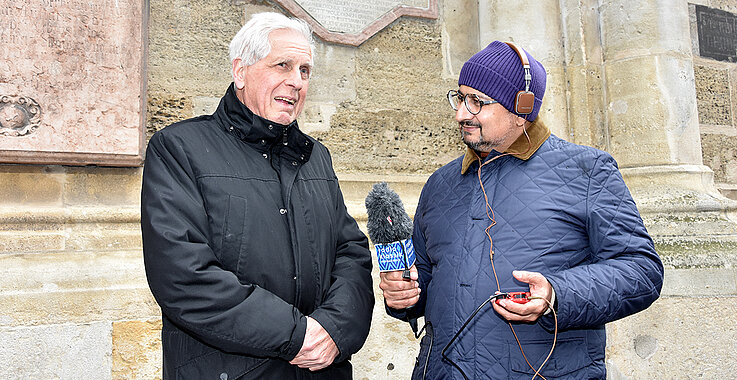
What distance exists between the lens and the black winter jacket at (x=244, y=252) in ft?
4.93

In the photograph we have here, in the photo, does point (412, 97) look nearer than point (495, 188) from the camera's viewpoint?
No

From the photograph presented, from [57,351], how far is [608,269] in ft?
7.55

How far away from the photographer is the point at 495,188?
1.76 m

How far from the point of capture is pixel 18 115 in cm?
266

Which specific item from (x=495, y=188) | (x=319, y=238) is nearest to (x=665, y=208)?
(x=495, y=188)

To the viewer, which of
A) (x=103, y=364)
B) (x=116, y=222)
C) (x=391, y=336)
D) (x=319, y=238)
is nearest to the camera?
(x=319, y=238)

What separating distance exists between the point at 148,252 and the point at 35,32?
1773mm

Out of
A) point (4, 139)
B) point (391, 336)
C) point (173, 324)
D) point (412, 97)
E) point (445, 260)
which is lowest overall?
point (391, 336)

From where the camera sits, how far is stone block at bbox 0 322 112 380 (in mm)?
2463

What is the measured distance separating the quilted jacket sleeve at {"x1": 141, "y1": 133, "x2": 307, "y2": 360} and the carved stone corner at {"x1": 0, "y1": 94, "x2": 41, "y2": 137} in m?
1.48

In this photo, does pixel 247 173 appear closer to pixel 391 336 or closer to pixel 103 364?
pixel 103 364

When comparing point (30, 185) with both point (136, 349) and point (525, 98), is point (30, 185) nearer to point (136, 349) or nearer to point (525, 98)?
point (136, 349)

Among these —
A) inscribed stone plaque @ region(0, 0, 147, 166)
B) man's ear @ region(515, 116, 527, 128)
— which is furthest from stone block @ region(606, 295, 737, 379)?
inscribed stone plaque @ region(0, 0, 147, 166)

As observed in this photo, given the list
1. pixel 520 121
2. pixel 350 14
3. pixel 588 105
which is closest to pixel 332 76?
pixel 350 14
